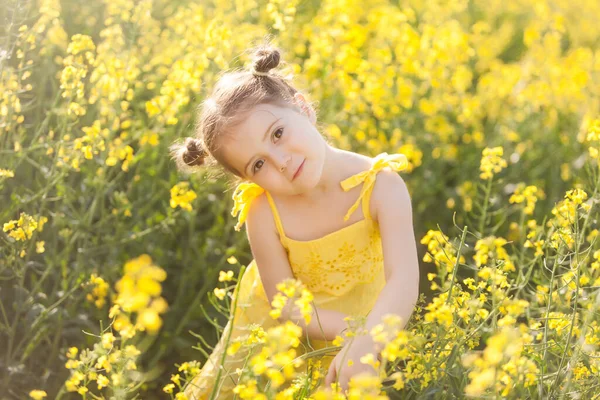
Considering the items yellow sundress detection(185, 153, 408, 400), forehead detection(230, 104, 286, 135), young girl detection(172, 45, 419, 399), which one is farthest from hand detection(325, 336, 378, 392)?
forehead detection(230, 104, 286, 135)

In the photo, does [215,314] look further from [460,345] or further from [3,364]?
[460,345]

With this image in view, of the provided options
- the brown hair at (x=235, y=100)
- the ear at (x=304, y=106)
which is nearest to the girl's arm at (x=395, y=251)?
the ear at (x=304, y=106)

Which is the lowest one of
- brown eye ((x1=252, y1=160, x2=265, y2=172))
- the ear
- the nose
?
brown eye ((x1=252, y1=160, x2=265, y2=172))

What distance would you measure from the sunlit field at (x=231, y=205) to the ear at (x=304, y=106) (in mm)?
225

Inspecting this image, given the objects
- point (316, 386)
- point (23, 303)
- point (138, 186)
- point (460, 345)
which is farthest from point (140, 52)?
point (460, 345)

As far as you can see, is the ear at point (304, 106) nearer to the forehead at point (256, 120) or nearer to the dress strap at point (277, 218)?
the forehead at point (256, 120)

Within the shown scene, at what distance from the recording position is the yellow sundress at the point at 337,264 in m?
2.29

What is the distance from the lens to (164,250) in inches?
128

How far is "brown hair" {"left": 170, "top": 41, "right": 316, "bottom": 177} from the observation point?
212cm

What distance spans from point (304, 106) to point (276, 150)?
233mm

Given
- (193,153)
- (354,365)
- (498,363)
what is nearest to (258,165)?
(193,153)

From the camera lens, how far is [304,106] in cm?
225

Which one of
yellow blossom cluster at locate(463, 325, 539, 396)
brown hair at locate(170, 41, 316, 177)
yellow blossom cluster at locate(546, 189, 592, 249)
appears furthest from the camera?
brown hair at locate(170, 41, 316, 177)

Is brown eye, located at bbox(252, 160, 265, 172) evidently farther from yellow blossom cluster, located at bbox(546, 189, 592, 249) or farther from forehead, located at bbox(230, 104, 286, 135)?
yellow blossom cluster, located at bbox(546, 189, 592, 249)
